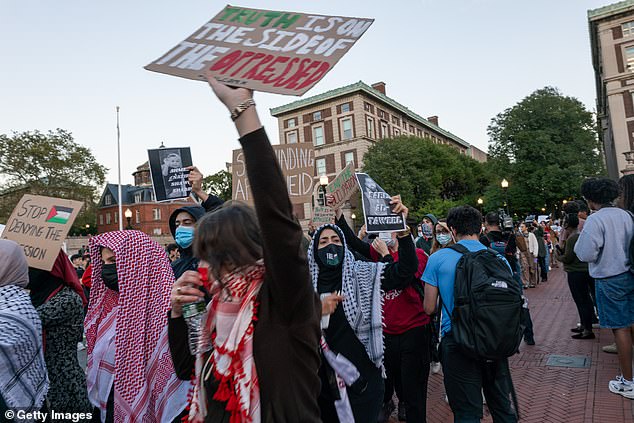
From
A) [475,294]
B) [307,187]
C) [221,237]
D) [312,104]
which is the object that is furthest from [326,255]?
[312,104]

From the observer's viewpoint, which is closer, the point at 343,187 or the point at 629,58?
the point at 343,187

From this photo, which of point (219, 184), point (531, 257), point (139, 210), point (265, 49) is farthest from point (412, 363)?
point (139, 210)

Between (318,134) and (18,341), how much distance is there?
1905 inches

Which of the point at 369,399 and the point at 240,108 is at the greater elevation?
the point at 240,108

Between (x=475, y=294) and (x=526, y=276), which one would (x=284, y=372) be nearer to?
(x=475, y=294)

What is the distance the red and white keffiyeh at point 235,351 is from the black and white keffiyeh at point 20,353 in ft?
4.73

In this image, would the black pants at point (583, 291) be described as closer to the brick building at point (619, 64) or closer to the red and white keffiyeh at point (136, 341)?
the red and white keffiyeh at point (136, 341)

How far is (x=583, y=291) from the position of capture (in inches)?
275

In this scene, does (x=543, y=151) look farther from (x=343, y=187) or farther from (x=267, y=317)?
(x=267, y=317)

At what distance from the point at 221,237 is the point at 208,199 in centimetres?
277

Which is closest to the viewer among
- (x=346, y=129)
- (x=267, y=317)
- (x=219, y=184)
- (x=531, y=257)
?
(x=267, y=317)

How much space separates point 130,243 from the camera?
3.37 meters

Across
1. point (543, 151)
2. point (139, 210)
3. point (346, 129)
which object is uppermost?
point (346, 129)

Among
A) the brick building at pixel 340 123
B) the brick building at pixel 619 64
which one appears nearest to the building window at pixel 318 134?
the brick building at pixel 340 123
